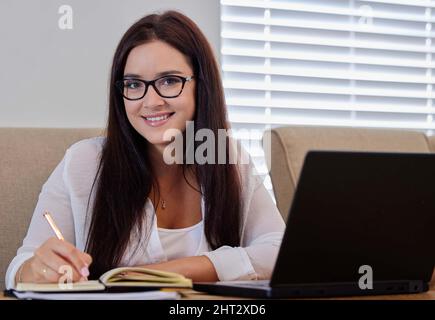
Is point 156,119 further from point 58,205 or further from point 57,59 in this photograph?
point 57,59

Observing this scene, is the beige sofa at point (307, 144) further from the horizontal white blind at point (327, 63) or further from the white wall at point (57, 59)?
the white wall at point (57, 59)

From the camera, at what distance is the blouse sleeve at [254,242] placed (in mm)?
1512

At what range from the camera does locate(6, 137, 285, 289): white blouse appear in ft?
5.05

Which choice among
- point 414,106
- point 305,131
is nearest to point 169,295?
point 305,131

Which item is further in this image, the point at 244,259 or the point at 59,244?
the point at 244,259

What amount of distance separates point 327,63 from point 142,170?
131 cm

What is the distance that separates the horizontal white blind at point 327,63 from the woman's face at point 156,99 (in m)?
0.88

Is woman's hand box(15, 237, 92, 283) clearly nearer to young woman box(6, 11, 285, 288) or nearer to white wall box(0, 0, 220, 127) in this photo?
young woman box(6, 11, 285, 288)

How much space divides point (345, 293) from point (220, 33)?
166 cm

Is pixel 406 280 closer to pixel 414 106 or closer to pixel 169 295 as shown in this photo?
pixel 169 295

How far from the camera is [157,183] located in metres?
1.76

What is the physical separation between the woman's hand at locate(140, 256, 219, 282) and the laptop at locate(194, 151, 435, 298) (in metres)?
0.33

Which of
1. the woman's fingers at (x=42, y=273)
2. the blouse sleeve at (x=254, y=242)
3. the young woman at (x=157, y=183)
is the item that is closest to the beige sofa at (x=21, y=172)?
the young woman at (x=157, y=183)

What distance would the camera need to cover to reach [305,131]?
212 centimetres
